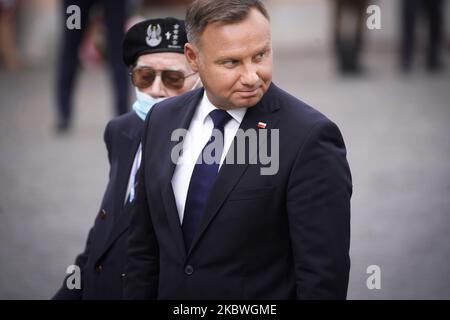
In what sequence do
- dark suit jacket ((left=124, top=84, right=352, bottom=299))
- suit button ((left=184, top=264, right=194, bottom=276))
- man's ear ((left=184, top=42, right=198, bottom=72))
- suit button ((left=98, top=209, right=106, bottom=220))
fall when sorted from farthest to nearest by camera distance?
1. suit button ((left=98, top=209, right=106, bottom=220))
2. man's ear ((left=184, top=42, right=198, bottom=72))
3. suit button ((left=184, top=264, right=194, bottom=276))
4. dark suit jacket ((left=124, top=84, right=352, bottom=299))

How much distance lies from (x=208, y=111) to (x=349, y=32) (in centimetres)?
970

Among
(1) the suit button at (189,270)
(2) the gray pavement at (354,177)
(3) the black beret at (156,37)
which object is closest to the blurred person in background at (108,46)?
(2) the gray pavement at (354,177)

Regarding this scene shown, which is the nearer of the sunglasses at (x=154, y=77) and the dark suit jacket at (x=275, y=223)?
the dark suit jacket at (x=275, y=223)

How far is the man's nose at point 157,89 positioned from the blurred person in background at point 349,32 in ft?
29.2

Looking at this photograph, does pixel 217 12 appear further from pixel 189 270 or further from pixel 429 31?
pixel 429 31

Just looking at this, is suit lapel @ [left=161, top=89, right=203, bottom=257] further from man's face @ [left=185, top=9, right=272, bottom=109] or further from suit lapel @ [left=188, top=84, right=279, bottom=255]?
man's face @ [left=185, top=9, right=272, bottom=109]

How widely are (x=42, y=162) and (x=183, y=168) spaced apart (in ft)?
18.8

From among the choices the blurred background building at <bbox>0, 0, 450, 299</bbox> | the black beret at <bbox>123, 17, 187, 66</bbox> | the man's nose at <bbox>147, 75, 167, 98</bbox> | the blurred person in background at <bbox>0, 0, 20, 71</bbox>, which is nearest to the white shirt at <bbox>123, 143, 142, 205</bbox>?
the man's nose at <bbox>147, 75, 167, 98</bbox>

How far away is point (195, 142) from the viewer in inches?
109

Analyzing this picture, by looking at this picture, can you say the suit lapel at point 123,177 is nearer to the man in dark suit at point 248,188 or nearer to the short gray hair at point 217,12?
the man in dark suit at point 248,188

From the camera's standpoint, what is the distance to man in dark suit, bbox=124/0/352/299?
8.36 ft

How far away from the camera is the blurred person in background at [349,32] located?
479 inches
